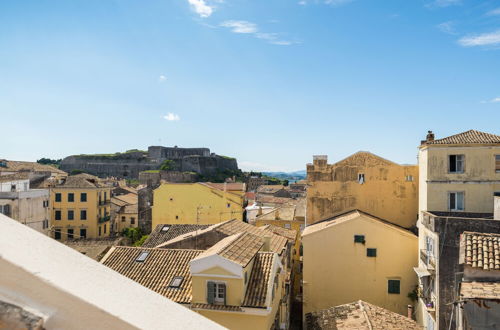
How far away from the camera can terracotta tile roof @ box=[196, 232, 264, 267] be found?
1250 cm

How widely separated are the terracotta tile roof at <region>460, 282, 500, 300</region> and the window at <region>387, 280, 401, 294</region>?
37.3 ft

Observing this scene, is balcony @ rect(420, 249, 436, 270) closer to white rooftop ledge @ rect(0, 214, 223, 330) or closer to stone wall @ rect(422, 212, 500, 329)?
stone wall @ rect(422, 212, 500, 329)

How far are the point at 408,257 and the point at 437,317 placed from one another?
626 centimetres

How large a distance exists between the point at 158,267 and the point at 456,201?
15030mm

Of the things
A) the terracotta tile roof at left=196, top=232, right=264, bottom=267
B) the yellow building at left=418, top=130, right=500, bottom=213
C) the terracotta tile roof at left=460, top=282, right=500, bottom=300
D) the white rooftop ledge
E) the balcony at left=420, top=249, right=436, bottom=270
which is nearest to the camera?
the white rooftop ledge

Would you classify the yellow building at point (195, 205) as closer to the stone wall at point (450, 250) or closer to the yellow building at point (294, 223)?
the yellow building at point (294, 223)

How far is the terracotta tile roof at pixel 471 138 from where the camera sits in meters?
18.4

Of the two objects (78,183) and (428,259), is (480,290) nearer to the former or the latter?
(428,259)

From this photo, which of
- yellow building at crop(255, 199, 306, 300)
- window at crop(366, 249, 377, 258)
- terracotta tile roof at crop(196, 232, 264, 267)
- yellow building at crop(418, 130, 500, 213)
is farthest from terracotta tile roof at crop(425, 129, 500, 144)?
yellow building at crop(255, 199, 306, 300)

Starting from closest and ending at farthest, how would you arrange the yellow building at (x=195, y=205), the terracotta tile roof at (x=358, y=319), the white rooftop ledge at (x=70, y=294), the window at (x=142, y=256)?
the white rooftop ledge at (x=70, y=294), the terracotta tile roof at (x=358, y=319), the window at (x=142, y=256), the yellow building at (x=195, y=205)

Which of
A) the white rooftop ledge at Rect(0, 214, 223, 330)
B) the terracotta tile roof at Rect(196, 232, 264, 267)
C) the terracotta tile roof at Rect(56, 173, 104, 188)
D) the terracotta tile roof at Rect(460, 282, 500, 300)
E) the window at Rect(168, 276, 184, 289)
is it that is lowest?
the window at Rect(168, 276, 184, 289)

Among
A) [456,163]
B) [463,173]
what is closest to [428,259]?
[463,173]

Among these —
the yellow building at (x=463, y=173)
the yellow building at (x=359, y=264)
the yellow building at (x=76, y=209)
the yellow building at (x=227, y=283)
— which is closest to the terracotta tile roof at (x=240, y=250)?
the yellow building at (x=227, y=283)

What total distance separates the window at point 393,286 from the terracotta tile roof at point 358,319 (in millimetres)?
4506
